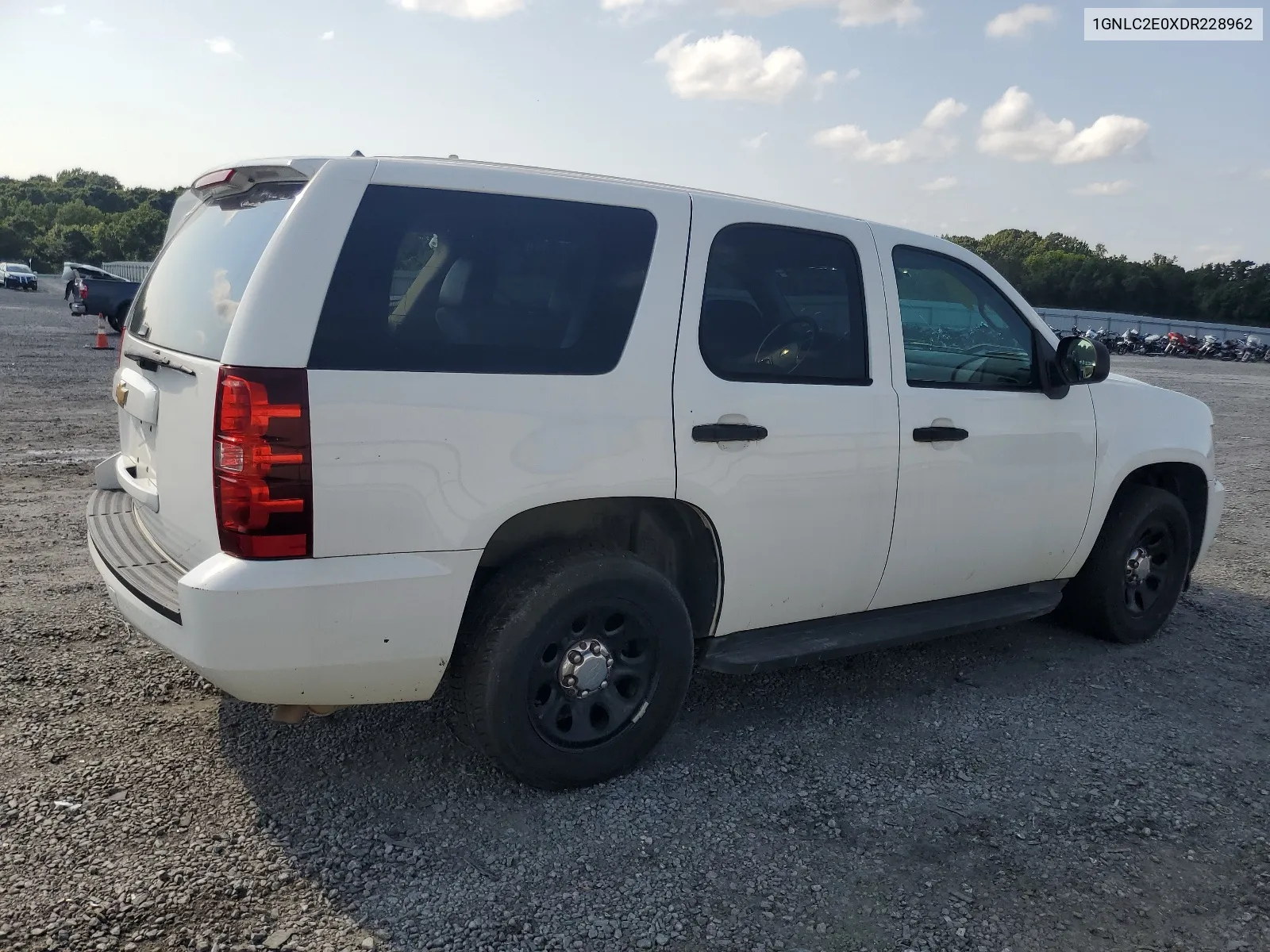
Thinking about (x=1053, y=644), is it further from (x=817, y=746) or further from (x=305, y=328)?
(x=305, y=328)

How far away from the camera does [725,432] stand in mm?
3451

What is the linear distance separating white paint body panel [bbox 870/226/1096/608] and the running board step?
0.07m

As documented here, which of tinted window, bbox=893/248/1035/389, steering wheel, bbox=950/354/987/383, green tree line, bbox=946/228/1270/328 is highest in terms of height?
green tree line, bbox=946/228/1270/328

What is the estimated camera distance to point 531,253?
3.21 metres

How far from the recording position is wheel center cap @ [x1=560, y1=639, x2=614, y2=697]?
10.8 ft

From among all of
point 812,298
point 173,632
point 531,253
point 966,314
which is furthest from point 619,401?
point 966,314

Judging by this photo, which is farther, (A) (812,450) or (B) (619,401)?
(A) (812,450)

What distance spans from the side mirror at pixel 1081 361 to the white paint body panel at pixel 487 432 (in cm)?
198

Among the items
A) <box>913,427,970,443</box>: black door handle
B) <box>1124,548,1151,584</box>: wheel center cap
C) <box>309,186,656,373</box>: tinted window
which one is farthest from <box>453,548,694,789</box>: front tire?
<box>1124,548,1151,584</box>: wheel center cap

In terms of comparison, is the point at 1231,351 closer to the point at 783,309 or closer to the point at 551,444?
the point at 783,309

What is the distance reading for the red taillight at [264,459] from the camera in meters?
2.72

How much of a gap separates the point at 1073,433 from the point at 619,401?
242 cm

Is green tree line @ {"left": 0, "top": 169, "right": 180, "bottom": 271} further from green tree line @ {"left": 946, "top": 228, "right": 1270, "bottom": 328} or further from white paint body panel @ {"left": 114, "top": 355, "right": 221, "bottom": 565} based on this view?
white paint body panel @ {"left": 114, "top": 355, "right": 221, "bottom": 565}

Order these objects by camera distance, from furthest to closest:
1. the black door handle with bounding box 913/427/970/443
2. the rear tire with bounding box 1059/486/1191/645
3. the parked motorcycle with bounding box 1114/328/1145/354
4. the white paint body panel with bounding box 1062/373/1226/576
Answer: the parked motorcycle with bounding box 1114/328/1145/354 < the rear tire with bounding box 1059/486/1191/645 < the white paint body panel with bounding box 1062/373/1226/576 < the black door handle with bounding box 913/427/970/443
